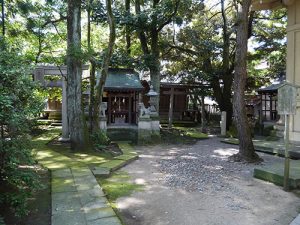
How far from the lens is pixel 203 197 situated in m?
5.82

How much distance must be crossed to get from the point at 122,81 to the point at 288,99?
9121 millimetres

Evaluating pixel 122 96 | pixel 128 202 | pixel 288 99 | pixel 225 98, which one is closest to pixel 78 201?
pixel 128 202

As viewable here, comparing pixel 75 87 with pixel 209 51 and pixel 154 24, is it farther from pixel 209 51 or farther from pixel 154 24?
pixel 209 51

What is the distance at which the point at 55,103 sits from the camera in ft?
78.8

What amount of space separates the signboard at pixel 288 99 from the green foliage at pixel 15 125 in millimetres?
4983

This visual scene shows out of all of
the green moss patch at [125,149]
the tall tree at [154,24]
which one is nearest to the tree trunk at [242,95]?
the green moss patch at [125,149]

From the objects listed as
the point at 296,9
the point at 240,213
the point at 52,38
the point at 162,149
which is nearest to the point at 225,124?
the point at 162,149

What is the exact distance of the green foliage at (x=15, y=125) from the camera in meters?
3.81

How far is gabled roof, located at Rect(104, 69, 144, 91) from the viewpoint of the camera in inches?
545

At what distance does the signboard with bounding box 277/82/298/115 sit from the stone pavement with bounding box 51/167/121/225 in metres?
4.18

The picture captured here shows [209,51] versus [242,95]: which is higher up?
[209,51]

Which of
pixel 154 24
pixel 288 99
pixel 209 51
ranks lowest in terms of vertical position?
pixel 288 99

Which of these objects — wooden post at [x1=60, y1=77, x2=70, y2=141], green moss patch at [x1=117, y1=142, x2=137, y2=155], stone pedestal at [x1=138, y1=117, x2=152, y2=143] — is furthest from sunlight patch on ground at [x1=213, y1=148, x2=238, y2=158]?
wooden post at [x1=60, y1=77, x2=70, y2=141]

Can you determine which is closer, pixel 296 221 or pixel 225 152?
pixel 296 221
